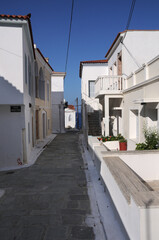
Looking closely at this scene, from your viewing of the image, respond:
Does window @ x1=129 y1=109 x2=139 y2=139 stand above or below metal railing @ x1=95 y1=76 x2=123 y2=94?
below

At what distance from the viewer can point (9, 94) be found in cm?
817

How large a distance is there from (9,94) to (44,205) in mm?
5085

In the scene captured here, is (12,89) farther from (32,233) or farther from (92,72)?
(92,72)

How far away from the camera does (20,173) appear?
762 cm

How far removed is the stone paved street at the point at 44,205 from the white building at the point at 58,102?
1630 centimetres

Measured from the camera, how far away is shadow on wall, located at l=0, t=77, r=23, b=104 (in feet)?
26.7

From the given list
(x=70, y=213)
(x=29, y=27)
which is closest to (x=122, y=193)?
(x=70, y=213)

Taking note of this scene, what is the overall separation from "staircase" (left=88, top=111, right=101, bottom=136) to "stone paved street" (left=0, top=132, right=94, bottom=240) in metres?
8.78

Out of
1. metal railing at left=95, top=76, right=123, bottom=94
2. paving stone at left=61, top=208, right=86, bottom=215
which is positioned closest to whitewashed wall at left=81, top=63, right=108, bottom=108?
metal railing at left=95, top=76, right=123, bottom=94

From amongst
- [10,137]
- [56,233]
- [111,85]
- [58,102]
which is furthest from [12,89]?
[58,102]

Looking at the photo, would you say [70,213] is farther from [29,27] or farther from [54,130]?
[54,130]

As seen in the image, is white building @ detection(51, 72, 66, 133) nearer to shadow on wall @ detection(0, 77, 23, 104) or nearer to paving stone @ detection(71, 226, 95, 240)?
shadow on wall @ detection(0, 77, 23, 104)

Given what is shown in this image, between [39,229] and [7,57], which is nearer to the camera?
[39,229]

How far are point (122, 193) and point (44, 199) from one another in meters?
2.62
